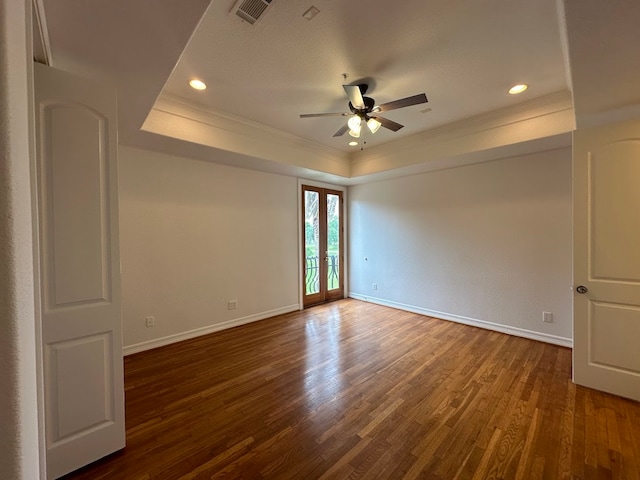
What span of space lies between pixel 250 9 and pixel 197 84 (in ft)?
3.83

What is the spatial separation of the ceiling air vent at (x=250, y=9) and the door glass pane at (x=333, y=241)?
384cm

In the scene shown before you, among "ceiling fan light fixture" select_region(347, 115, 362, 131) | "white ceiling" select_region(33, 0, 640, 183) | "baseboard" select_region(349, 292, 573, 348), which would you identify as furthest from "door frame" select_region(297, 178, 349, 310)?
"ceiling fan light fixture" select_region(347, 115, 362, 131)

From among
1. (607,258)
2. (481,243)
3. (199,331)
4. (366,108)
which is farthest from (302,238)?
(607,258)

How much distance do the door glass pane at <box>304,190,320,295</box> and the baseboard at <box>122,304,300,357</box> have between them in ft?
2.01

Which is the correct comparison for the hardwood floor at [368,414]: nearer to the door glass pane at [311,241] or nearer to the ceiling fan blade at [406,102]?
the door glass pane at [311,241]

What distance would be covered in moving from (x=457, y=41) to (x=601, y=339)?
9.34 feet

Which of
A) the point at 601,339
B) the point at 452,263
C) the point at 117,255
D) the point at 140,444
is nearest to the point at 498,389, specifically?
the point at 601,339

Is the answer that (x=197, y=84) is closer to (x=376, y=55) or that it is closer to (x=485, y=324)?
(x=376, y=55)

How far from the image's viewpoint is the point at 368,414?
215 cm

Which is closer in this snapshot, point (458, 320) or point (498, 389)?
point (498, 389)

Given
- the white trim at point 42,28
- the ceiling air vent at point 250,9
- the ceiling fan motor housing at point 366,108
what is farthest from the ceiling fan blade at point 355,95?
the white trim at point 42,28

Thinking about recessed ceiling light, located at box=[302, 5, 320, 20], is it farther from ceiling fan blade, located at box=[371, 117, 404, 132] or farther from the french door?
the french door

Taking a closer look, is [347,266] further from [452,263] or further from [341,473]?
[341,473]

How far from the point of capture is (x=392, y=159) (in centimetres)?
438
